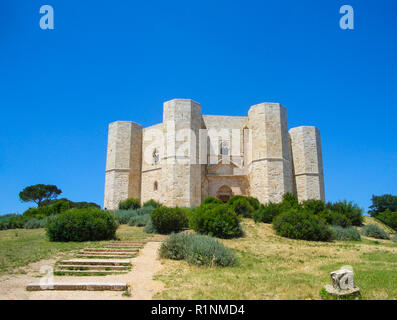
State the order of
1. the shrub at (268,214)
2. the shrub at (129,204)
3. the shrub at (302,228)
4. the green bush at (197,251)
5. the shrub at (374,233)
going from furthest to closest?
the shrub at (129,204), the shrub at (268,214), the shrub at (374,233), the shrub at (302,228), the green bush at (197,251)

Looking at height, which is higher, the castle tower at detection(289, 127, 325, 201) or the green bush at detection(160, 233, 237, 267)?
the castle tower at detection(289, 127, 325, 201)

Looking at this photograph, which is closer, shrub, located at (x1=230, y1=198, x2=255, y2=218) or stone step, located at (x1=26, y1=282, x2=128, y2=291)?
stone step, located at (x1=26, y1=282, x2=128, y2=291)

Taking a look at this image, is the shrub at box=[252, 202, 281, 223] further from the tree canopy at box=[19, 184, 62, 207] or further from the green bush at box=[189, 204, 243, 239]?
the tree canopy at box=[19, 184, 62, 207]

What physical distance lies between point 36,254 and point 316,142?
21762 mm

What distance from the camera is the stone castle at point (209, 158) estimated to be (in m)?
20.5

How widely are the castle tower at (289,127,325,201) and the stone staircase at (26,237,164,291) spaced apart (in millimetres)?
17271

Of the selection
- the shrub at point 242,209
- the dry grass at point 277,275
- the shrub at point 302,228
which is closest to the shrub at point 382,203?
the shrub at point 242,209

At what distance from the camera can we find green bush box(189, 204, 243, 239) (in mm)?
10398

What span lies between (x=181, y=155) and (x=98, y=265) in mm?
14805

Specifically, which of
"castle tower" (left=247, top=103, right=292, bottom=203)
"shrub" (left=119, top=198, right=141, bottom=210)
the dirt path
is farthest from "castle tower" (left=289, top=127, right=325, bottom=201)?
the dirt path

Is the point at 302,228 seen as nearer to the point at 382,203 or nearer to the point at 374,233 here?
the point at 374,233

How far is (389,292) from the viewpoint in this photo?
424 centimetres

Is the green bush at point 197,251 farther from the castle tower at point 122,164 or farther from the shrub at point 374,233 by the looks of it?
the castle tower at point 122,164
